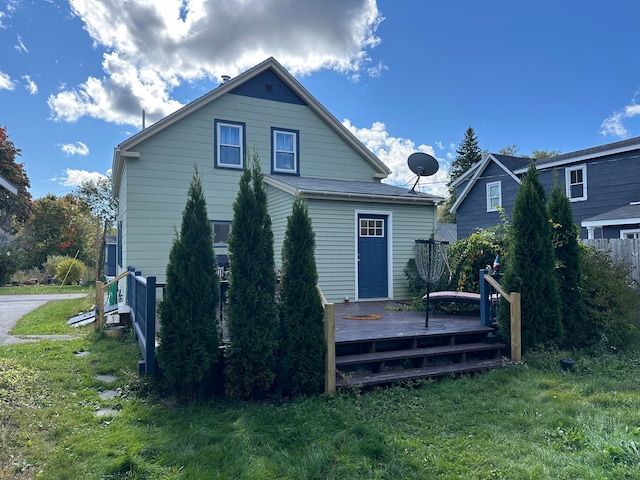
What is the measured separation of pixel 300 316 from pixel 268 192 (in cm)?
646

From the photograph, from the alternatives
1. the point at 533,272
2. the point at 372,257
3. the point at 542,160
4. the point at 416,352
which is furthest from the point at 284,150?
the point at 542,160

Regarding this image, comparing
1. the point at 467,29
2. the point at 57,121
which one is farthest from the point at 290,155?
A: the point at 57,121

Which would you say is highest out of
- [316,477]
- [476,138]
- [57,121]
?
[476,138]

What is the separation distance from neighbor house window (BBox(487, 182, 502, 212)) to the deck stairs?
522 inches

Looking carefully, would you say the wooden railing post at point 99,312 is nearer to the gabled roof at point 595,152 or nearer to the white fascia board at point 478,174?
the gabled roof at point 595,152

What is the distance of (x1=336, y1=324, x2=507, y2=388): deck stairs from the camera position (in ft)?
16.1

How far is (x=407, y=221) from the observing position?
33.5 ft

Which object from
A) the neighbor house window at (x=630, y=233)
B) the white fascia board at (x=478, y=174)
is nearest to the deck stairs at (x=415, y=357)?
the neighbor house window at (x=630, y=233)

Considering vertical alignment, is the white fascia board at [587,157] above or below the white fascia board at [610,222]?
above

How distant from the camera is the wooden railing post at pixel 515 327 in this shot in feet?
19.0

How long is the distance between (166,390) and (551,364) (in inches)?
191

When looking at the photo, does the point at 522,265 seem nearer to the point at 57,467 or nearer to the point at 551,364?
the point at 551,364

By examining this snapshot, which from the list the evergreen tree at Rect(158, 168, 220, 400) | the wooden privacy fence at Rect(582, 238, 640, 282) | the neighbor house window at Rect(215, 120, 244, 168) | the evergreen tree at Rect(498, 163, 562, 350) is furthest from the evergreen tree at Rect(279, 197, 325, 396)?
the neighbor house window at Rect(215, 120, 244, 168)

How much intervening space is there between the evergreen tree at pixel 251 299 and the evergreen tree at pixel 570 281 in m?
4.62
